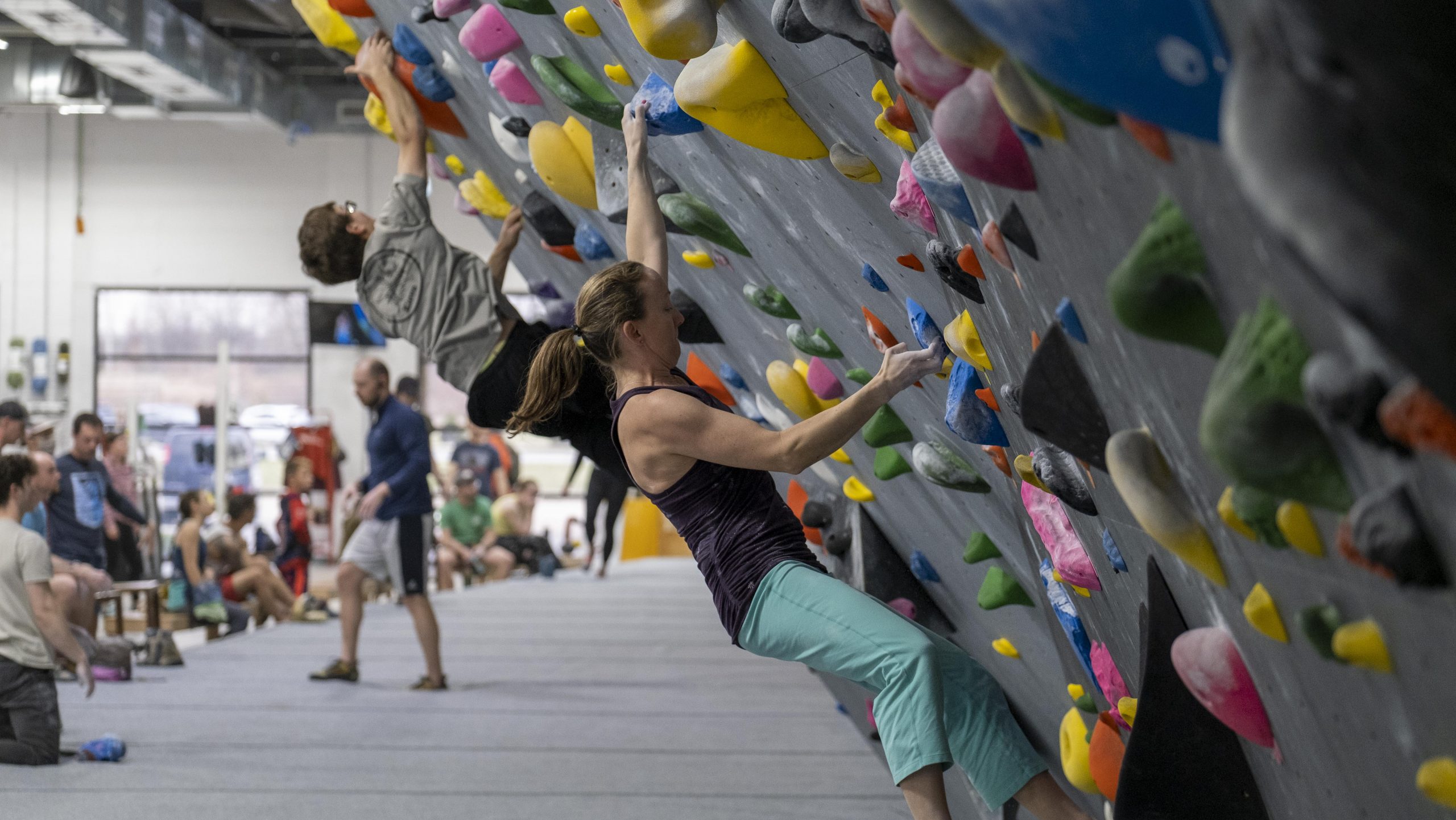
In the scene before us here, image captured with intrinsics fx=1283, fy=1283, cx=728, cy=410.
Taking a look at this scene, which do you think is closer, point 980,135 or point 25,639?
point 980,135

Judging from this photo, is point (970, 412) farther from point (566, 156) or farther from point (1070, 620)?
point (566, 156)

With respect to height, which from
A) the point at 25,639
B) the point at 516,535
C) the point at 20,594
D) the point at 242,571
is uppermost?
the point at 20,594

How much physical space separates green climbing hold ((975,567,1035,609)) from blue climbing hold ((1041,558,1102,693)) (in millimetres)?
166

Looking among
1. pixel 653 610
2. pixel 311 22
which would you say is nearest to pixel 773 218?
pixel 311 22

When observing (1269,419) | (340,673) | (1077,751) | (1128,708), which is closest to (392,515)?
(340,673)

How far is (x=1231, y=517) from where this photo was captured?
2.83 feet

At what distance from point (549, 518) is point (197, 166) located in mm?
4775

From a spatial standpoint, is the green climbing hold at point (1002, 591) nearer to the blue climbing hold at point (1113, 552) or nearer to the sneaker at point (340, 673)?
the blue climbing hold at point (1113, 552)

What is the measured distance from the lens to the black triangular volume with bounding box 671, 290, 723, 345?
2.50 m

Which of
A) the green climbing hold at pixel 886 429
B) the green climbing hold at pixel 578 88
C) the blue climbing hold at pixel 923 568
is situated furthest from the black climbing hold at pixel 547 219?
the green climbing hold at pixel 886 429

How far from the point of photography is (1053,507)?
1542mm

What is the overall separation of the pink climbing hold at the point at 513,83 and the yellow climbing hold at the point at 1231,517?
1.54 meters

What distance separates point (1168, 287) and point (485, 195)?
101 inches

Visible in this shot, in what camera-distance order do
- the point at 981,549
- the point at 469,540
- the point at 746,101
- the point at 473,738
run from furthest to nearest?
1. the point at 469,540
2. the point at 473,738
3. the point at 981,549
4. the point at 746,101
